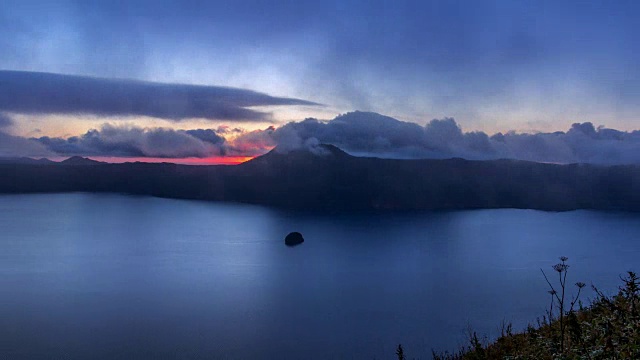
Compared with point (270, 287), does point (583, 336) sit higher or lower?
higher

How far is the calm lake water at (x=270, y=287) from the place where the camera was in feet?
131

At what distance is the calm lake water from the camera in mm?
40000

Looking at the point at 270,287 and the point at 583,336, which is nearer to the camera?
the point at 583,336

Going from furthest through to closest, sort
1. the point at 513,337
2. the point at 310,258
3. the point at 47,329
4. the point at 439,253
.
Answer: the point at 439,253 → the point at 310,258 → the point at 47,329 → the point at 513,337

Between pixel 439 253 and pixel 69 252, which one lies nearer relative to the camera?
pixel 69 252

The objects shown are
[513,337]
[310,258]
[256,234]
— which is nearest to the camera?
[513,337]

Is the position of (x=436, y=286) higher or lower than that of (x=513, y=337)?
lower

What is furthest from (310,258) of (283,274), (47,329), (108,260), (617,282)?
(47,329)

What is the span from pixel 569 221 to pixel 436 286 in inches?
5519

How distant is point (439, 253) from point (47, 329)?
3125 inches

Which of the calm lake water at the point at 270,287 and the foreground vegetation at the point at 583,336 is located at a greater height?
the foreground vegetation at the point at 583,336

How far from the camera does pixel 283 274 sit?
77188 millimetres

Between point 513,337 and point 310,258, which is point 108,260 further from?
point 513,337

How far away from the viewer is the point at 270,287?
66.8 metres
